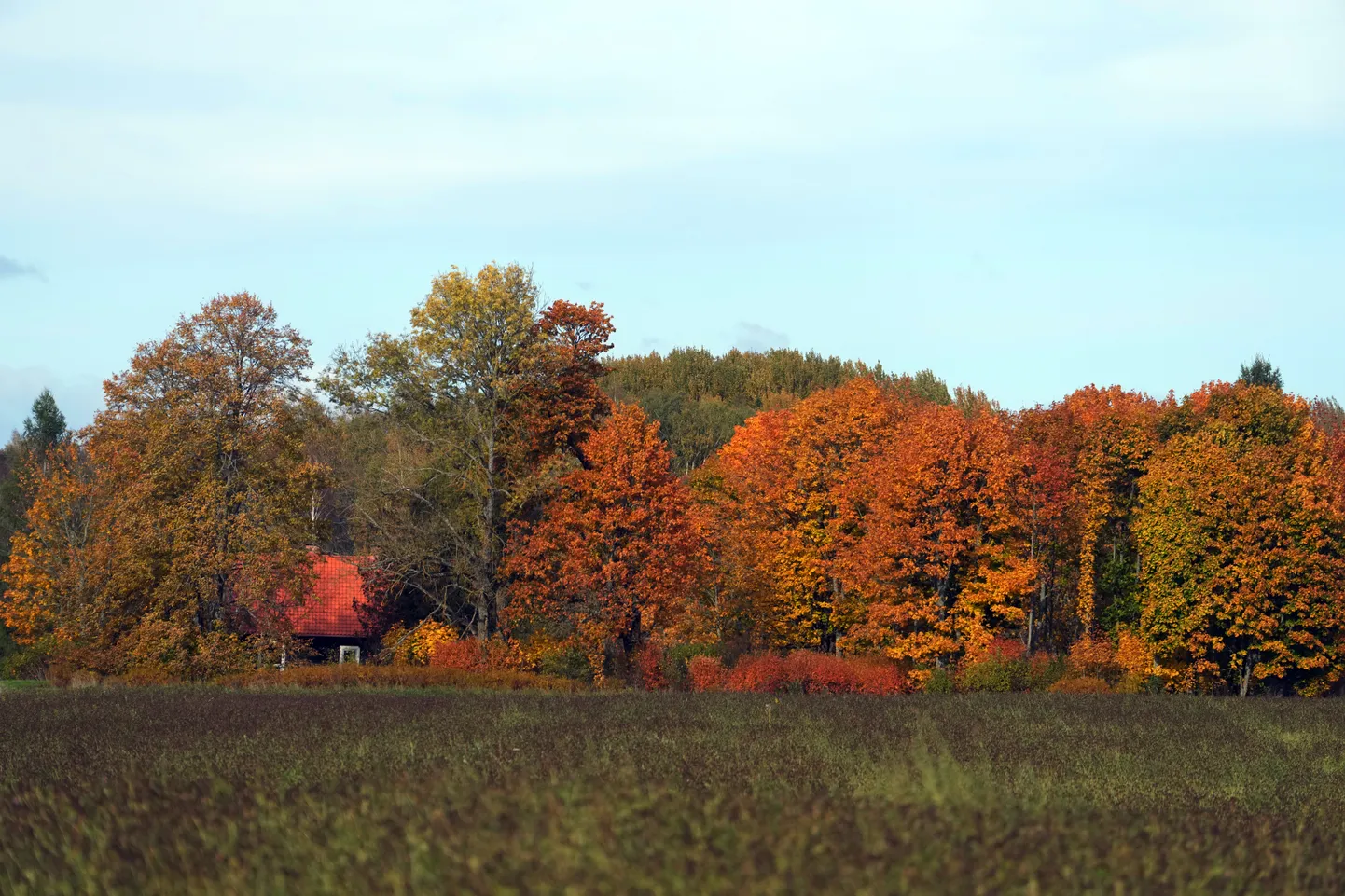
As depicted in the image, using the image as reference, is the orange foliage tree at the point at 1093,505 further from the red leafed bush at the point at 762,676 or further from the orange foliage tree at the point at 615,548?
the red leafed bush at the point at 762,676

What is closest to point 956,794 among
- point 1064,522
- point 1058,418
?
point 1064,522

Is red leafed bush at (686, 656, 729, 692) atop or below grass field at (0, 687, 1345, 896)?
below

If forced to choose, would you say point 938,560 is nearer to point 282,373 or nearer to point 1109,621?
point 1109,621

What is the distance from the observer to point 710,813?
5.41m

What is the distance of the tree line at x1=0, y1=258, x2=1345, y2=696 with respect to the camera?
1387 inches

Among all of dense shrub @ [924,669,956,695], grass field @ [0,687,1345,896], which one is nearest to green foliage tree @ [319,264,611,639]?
A: dense shrub @ [924,669,956,695]

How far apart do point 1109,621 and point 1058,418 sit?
8607mm

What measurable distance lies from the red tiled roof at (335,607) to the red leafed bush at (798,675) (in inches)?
658

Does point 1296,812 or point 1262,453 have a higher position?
point 1262,453

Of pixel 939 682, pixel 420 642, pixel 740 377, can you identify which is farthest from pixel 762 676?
pixel 740 377

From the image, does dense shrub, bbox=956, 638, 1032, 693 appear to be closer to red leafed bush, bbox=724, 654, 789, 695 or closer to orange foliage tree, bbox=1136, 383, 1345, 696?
red leafed bush, bbox=724, 654, 789, 695

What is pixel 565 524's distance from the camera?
37.7 meters

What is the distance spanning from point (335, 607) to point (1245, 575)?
31224mm

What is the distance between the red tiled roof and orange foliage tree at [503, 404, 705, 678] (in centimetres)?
1140
